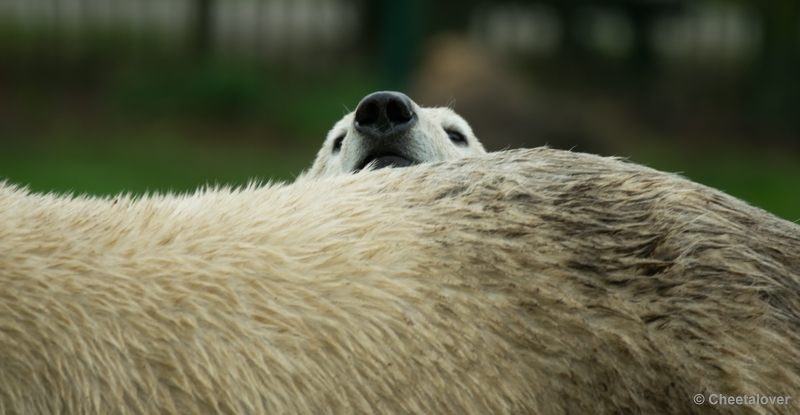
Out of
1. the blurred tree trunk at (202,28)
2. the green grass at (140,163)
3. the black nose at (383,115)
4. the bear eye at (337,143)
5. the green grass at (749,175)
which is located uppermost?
the black nose at (383,115)

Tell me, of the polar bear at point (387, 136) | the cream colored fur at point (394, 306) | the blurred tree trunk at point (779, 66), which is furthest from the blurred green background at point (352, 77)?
the cream colored fur at point (394, 306)

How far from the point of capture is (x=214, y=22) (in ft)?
41.1

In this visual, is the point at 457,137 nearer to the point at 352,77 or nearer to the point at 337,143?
the point at 337,143

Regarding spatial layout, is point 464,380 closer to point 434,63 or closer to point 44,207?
point 44,207

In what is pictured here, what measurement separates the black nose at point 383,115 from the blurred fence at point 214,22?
9070 millimetres

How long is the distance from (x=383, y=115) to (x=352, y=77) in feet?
28.4

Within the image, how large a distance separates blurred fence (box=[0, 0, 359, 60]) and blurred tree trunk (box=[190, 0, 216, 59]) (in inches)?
0.5

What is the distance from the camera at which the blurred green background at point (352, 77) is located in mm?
10672

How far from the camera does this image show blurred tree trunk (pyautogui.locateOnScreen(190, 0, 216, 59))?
40.4ft

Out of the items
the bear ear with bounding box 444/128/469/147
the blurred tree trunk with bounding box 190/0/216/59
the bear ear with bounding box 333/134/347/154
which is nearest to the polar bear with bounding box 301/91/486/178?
the bear ear with bounding box 333/134/347/154

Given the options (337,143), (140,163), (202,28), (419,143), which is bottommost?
(140,163)
